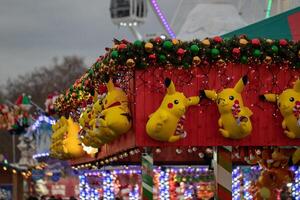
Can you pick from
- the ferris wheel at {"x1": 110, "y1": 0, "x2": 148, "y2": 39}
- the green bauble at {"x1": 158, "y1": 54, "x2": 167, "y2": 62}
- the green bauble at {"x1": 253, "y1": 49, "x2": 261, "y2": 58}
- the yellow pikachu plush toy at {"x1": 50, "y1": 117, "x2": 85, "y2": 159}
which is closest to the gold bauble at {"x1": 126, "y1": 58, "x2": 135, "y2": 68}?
the green bauble at {"x1": 158, "y1": 54, "x2": 167, "y2": 62}

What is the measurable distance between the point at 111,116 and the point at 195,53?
176 cm

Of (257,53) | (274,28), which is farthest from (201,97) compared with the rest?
(274,28)

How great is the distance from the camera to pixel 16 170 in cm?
3641

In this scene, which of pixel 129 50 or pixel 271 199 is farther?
pixel 271 199

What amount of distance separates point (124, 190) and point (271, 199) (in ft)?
16.2

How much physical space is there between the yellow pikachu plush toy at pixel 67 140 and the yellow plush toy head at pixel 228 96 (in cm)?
682

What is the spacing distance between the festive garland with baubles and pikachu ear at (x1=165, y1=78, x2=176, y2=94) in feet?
1.17

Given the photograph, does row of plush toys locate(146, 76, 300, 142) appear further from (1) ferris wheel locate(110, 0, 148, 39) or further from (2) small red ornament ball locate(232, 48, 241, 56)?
(1) ferris wheel locate(110, 0, 148, 39)

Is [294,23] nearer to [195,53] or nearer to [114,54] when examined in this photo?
[195,53]

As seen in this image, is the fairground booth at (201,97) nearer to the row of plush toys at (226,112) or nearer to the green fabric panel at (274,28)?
the row of plush toys at (226,112)

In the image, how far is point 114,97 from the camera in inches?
593

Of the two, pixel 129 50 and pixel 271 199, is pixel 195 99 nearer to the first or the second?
pixel 129 50

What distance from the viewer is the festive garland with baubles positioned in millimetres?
14445

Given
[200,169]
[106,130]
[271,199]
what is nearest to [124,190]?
[200,169]
